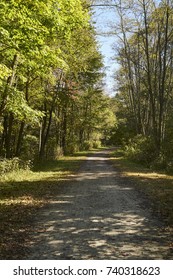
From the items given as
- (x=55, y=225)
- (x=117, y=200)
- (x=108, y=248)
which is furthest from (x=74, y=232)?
(x=117, y=200)

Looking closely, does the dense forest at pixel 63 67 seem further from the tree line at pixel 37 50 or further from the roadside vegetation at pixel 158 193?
the roadside vegetation at pixel 158 193

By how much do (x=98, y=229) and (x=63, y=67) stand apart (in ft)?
30.4

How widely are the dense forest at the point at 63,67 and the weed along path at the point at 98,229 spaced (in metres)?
4.49

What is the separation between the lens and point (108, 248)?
6.69 metres

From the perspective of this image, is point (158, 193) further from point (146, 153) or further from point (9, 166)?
point (146, 153)

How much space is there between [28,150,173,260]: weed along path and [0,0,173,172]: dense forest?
449cm

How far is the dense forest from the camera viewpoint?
36.9ft

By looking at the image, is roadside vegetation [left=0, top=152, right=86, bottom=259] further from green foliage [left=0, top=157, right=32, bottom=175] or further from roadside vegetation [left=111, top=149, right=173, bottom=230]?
roadside vegetation [left=111, top=149, right=173, bottom=230]

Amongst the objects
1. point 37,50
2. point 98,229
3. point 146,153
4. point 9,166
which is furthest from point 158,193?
point 146,153

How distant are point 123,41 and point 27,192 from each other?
24.3 m

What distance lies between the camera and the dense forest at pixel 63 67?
11258 mm

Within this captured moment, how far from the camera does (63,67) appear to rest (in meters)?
15.3

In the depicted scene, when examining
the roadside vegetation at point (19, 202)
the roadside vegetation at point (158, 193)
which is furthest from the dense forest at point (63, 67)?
the roadside vegetation at point (158, 193)
